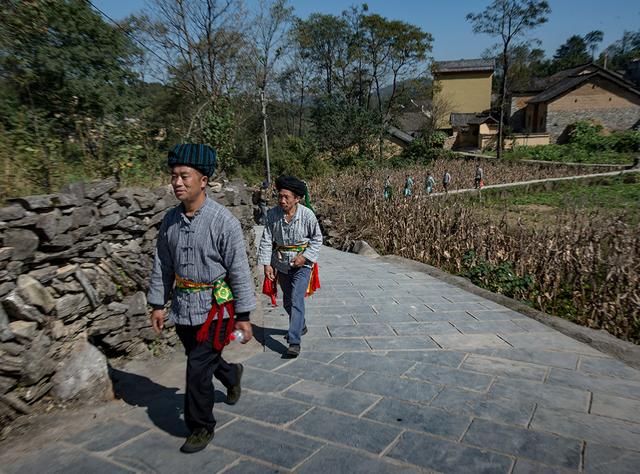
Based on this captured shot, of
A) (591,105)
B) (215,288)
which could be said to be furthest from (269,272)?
(591,105)

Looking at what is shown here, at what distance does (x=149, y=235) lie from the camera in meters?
4.48

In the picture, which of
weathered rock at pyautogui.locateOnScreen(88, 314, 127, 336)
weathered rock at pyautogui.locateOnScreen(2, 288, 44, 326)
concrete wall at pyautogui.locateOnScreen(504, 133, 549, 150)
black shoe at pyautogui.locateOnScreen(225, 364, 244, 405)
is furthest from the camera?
concrete wall at pyautogui.locateOnScreen(504, 133, 549, 150)

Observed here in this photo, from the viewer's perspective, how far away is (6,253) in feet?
9.89

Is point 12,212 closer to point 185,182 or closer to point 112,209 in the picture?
point 112,209

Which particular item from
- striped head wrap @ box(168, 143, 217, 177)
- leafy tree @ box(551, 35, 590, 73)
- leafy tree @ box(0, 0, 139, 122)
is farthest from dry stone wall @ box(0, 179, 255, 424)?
leafy tree @ box(551, 35, 590, 73)

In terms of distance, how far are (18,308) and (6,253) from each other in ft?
1.24

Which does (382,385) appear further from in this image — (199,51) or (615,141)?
(615,141)

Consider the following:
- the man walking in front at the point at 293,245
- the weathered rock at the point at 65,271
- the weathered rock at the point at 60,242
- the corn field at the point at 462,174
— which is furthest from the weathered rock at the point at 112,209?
the corn field at the point at 462,174

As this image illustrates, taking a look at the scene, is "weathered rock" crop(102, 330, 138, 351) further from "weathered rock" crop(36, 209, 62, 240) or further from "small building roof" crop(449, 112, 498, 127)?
"small building roof" crop(449, 112, 498, 127)

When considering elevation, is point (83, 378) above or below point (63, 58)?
below

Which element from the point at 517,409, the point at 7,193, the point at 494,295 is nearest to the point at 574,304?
the point at 494,295

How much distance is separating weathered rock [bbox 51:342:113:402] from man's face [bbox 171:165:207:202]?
1.62m

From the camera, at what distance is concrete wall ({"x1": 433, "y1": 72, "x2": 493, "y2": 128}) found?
52.2 meters

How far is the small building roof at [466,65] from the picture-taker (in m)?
51.8
